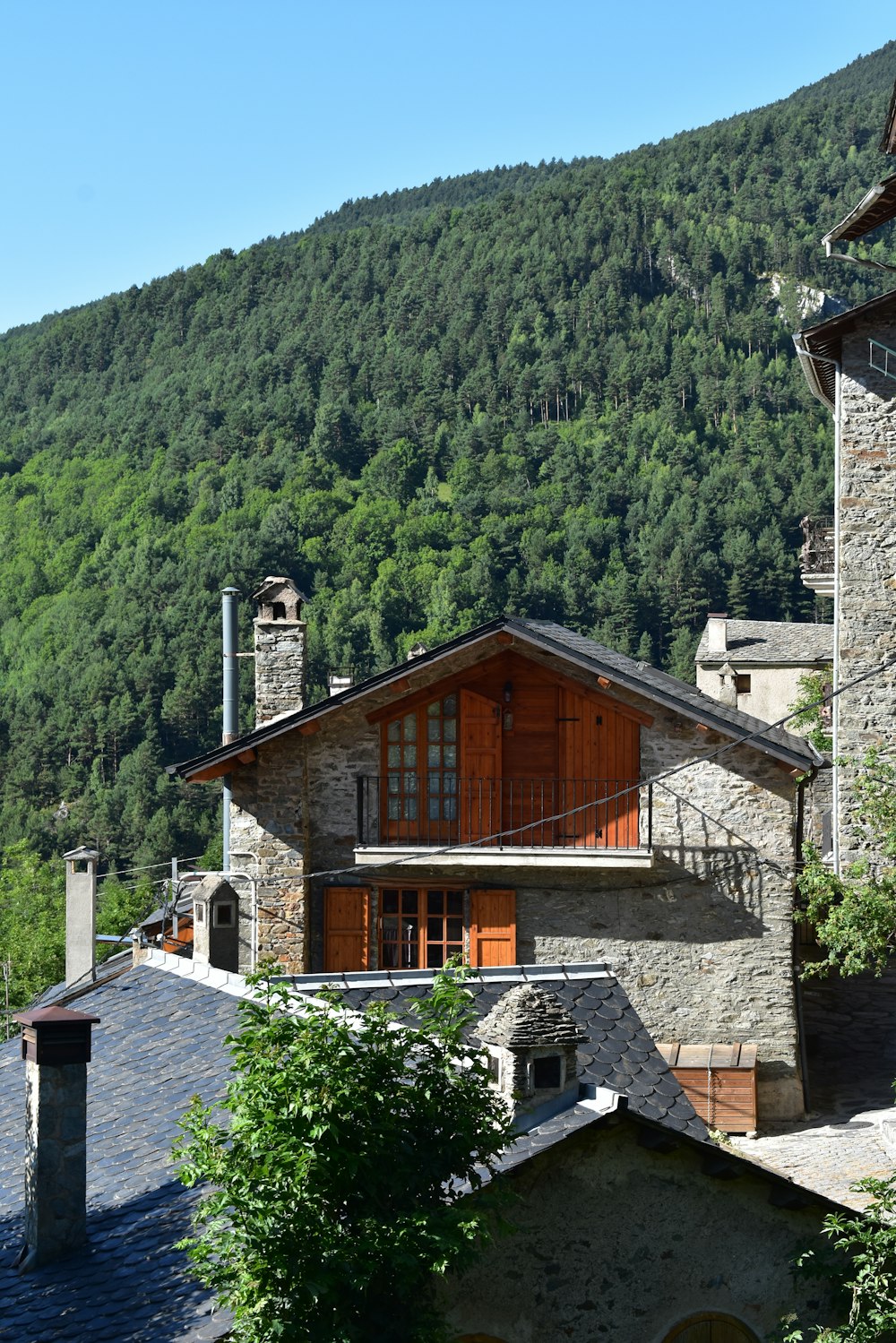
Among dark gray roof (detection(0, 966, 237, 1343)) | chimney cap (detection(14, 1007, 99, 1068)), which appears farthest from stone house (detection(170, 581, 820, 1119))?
chimney cap (detection(14, 1007, 99, 1068))

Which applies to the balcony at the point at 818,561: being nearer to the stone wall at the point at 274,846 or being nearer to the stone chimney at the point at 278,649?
the stone chimney at the point at 278,649

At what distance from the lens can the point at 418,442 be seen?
114875mm

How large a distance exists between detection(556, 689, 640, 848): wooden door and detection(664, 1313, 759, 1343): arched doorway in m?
10.1

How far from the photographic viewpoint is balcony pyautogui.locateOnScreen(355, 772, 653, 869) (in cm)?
1834

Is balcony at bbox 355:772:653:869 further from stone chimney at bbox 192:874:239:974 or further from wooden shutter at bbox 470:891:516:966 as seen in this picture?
stone chimney at bbox 192:874:239:974

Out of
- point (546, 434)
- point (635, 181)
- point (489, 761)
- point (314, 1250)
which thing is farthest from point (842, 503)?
point (635, 181)

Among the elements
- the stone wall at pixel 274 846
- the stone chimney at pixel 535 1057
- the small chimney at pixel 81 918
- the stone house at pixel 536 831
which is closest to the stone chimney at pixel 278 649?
the stone house at pixel 536 831

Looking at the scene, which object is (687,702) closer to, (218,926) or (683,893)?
(683,893)

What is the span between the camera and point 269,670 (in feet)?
67.8

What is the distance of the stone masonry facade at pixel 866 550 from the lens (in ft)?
68.2

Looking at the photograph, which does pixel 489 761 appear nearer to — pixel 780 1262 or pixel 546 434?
pixel 780 1262

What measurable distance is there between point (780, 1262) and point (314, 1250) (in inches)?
118

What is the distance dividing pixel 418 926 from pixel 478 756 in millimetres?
2191

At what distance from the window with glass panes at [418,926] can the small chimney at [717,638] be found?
564 inches
